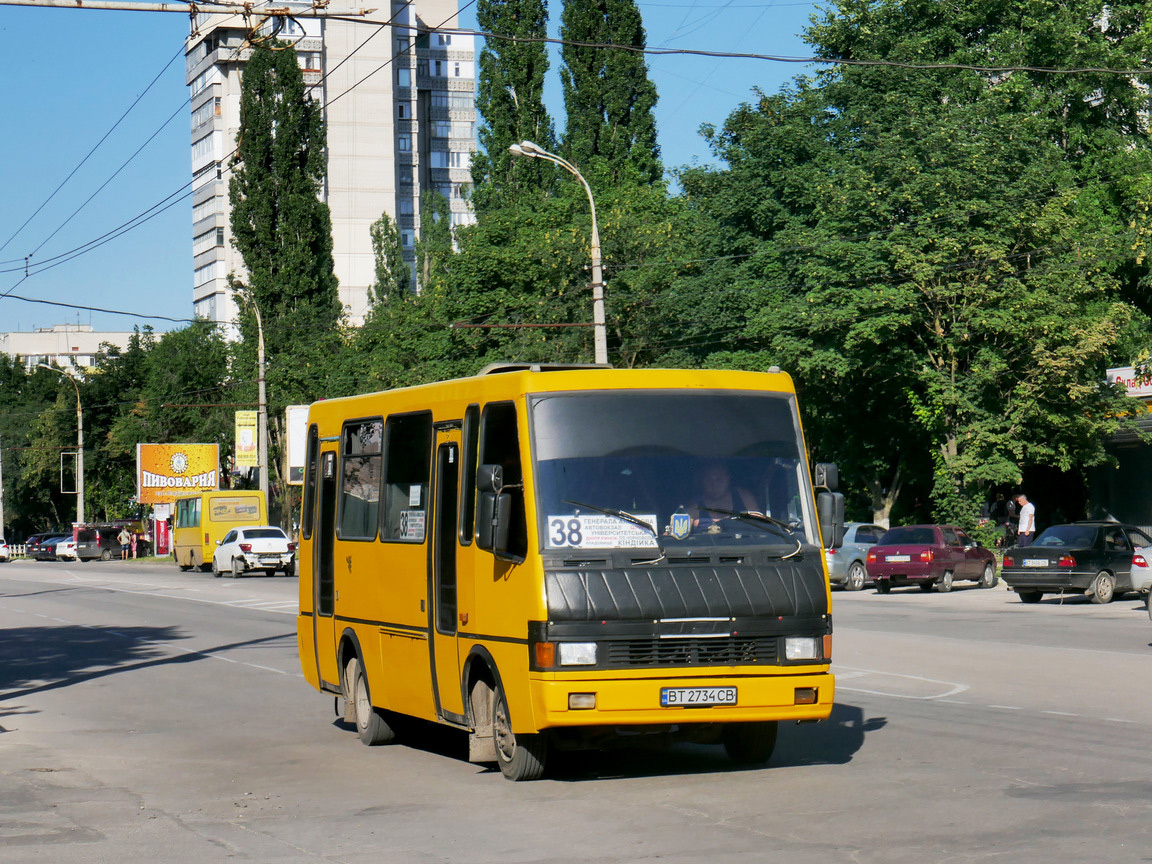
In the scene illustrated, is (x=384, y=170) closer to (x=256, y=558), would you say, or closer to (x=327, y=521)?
(x=256, y=558)

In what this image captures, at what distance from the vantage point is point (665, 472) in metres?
9.66

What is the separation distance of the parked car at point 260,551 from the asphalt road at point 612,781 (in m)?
31.9

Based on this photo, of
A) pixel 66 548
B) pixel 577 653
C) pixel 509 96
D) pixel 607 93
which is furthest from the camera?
pixel 66 548

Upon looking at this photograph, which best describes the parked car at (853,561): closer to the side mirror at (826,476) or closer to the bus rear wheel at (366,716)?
the bus rear wheel at (366,716)

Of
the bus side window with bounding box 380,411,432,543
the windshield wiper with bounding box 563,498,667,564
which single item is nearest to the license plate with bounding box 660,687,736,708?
the windshield wiper with bounding box 563,498,667,564

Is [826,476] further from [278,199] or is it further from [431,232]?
[431,232]

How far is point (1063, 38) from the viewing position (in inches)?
1823

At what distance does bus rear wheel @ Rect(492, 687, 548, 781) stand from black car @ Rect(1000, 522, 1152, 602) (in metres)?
20.6

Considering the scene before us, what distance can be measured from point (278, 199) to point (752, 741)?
188 feet

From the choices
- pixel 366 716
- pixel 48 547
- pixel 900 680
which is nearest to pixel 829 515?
pixel 366 716

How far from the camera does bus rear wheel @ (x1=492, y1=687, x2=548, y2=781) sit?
9.54 metres

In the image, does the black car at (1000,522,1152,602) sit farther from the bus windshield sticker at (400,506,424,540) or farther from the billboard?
the billboard

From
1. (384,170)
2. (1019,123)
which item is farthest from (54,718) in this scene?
(384,170)

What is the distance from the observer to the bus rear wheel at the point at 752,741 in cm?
1005
